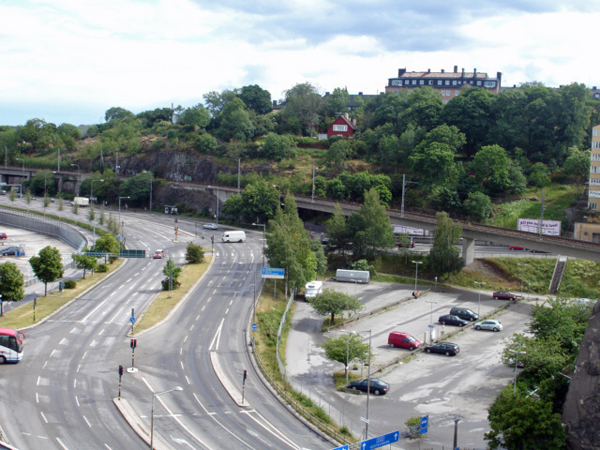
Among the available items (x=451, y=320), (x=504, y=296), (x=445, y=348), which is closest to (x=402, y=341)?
(x=445, y=348)

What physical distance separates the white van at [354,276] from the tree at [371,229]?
5.30 meters

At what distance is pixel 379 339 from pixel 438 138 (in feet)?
197

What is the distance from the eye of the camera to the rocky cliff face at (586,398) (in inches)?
1252

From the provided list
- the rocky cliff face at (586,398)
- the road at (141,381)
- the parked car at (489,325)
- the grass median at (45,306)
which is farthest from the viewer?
the parked car at (489,325)

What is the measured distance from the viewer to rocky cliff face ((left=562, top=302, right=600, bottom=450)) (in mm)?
31797

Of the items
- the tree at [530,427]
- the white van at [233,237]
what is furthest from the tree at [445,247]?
the tree at [530,427]

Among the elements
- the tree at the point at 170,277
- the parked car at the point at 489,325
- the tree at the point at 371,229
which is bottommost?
the parked car at the point at 489,325

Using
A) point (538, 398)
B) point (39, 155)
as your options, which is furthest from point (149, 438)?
point (39, 155)

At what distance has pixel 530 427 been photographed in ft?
103

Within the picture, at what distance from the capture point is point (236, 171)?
127m

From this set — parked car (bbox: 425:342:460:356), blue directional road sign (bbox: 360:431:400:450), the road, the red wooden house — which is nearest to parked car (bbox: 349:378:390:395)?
the road

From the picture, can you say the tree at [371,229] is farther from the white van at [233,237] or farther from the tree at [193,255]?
the tree at [193,255]

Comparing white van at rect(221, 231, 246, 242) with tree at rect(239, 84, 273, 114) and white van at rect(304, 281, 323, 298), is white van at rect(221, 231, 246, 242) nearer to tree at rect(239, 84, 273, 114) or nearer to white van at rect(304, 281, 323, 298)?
white van at rect(304, 281, 323, 298)

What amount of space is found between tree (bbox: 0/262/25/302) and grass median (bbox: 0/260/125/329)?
62.7 inches
